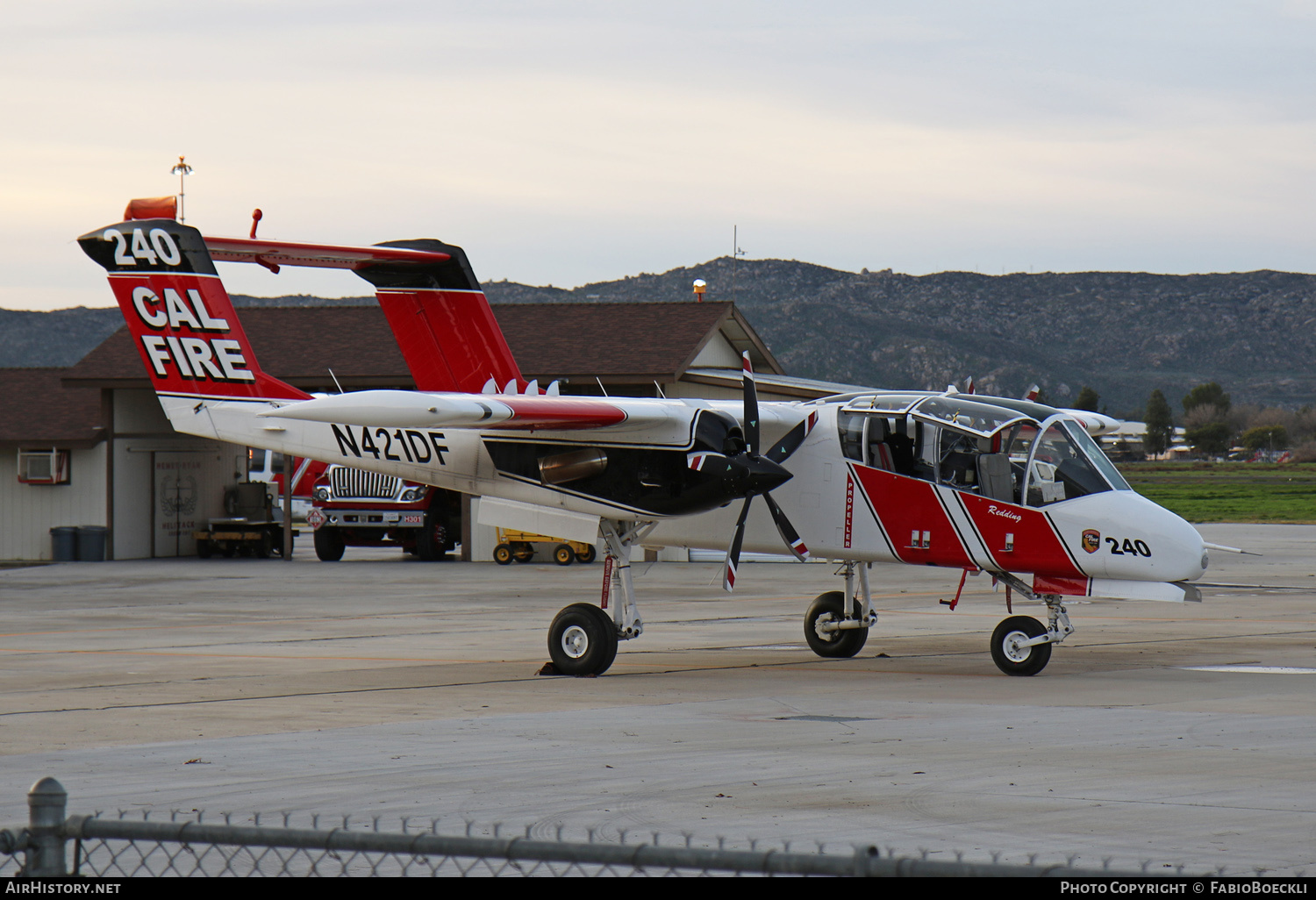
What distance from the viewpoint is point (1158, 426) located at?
16162cm

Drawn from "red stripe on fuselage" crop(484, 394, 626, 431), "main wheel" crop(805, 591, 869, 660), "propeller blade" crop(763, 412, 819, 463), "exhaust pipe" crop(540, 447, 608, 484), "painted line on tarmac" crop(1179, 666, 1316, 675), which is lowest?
"painted line on tarmac" crop(1179, 666, 1316, 675)

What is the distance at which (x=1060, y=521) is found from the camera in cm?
1514

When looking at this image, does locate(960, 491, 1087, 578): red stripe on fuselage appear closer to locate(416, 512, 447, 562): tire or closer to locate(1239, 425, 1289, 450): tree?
locate(416, 512, 447, 562): tire

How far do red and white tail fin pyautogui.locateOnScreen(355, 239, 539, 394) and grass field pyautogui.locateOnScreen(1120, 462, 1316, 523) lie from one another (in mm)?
44914

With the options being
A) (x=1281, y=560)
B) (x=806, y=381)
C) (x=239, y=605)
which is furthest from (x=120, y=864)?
(x=1281, y=560)

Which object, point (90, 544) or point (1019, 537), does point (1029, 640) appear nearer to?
point (1019, 537)

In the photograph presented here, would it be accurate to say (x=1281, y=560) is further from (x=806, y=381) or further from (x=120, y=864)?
(x=120, y=864)

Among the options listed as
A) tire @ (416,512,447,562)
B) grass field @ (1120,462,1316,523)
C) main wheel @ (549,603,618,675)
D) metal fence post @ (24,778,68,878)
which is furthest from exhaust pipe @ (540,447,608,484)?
grass field @ (1120,462,1316,523)

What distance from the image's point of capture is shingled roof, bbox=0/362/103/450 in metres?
38.2

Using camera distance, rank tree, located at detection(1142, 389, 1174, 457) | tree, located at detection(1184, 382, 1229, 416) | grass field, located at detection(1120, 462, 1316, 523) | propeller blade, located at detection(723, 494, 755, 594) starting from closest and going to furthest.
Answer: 1. propeller blade, located at detection(723, 494, 755, 594)
2. grass field, located at detection(1120, 462, 1316, 523)
3. tree, located at detection(1142, 389, 1174, 457)
4. tree, located at detection(1184, 382, 1229, 416)

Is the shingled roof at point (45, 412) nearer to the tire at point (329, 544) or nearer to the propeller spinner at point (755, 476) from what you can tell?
the tire at point (329, 544)

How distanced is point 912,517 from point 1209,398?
175 metres

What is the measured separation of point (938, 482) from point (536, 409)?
4424 mm

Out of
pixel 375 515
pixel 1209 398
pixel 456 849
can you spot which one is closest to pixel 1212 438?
pixel 1209 398
